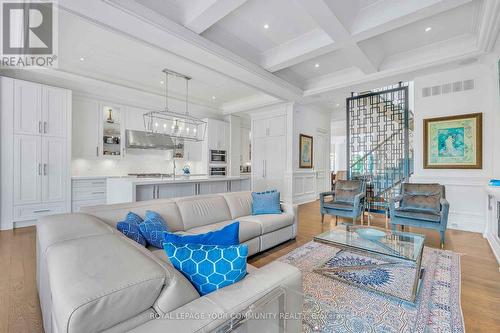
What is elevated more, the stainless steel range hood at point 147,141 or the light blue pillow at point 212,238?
the stainless steel range hood at point 147,141

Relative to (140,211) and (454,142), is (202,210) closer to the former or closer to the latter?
(140,211)

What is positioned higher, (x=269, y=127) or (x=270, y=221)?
(x=269, y=127)

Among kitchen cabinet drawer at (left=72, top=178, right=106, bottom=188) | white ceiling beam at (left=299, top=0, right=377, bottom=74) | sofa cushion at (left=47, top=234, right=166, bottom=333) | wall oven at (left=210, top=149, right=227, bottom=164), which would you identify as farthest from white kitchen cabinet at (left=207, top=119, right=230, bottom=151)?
sofa cushion at (left=47, top=234, right=166, bottom=333)

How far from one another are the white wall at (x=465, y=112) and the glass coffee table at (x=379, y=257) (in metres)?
2.49

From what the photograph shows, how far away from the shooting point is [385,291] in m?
2.07

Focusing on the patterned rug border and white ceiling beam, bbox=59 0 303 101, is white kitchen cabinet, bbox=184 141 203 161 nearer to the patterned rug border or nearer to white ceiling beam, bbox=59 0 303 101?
white ceiling beam, bbox=59 0 303 101

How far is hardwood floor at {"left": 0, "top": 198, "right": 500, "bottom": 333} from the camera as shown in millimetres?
1694

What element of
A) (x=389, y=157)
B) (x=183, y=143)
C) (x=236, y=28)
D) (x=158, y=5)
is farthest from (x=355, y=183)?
(x=183, y=143)

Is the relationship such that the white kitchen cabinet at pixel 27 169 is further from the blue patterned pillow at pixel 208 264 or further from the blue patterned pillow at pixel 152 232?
the blue patterned pillow at pixel 208 264

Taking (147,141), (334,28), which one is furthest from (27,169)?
(334,28)

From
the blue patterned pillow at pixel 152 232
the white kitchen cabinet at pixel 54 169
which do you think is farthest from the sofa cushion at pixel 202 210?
the white kitchen cabinet at pixel 54 169

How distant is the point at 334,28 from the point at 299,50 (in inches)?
31.9

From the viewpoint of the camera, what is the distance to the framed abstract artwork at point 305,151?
6.50 metres

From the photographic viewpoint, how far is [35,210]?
13.8ft
